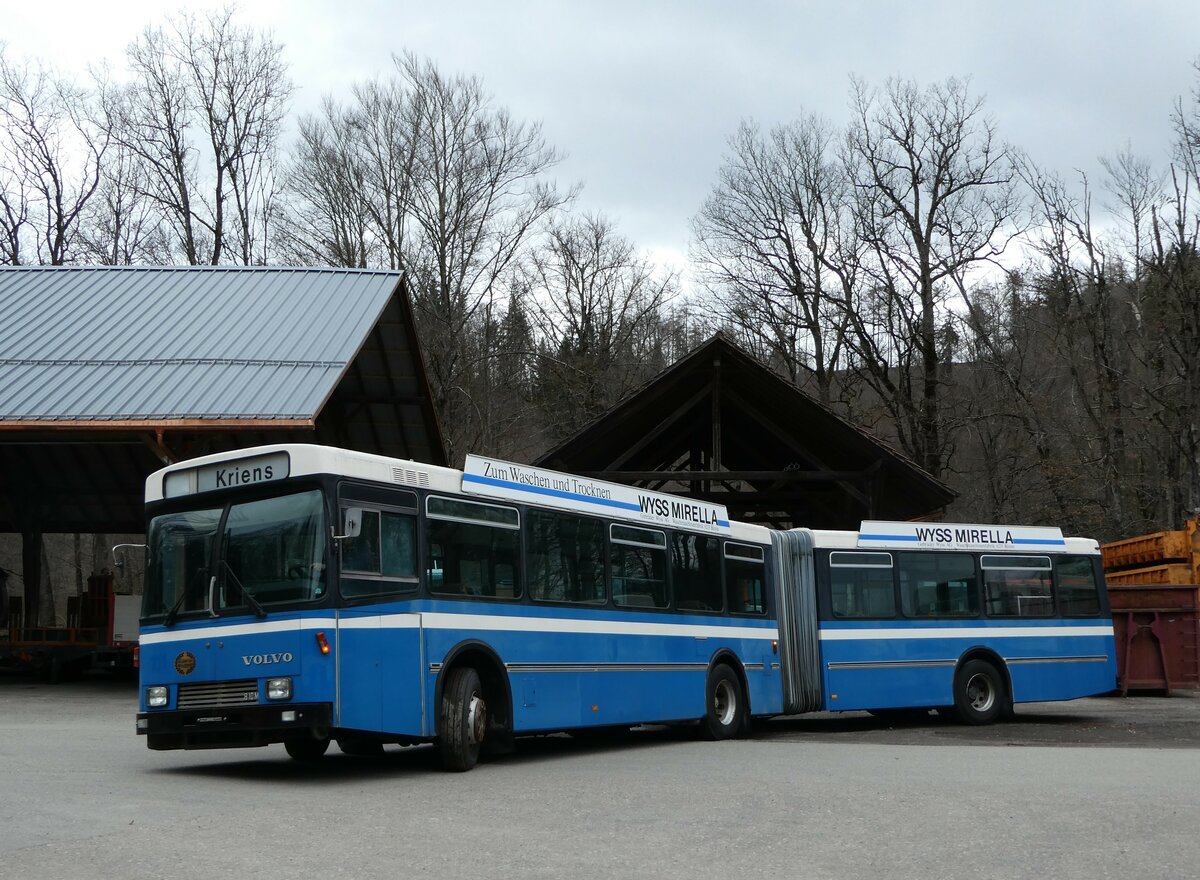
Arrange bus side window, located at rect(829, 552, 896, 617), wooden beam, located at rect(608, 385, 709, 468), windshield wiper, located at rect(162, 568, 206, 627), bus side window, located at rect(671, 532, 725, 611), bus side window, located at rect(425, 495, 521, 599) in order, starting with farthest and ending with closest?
wooden beam, located at rect(608, 385, 709, 468) < bus side window, located at rect(829, 552, 896, 617) < bus side window, located at rect(671, 532, 725, 611) < bus side window, located at rect(425, 495, 521, 599) < windshield wiper, located at rect(162, 568, 206, 627)

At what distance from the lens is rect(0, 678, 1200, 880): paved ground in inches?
277

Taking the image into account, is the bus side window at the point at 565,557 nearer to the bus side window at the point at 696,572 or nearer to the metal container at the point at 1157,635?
the bus side window at the point at 696,572

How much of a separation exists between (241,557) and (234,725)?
133cm

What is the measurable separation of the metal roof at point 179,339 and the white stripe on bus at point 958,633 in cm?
916

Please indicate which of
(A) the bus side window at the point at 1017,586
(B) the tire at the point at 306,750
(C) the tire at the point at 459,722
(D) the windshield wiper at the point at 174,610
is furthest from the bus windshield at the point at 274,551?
(A) the bus side window at the point at 1017,586

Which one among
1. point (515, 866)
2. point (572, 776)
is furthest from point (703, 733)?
point (515, 866)

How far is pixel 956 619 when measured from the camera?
1847cm

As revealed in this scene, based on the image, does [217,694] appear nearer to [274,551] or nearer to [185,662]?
[185,662]

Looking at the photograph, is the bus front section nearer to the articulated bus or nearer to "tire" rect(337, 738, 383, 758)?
the articulated bus

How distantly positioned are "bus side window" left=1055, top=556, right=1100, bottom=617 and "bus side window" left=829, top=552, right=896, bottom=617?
2.90 meters

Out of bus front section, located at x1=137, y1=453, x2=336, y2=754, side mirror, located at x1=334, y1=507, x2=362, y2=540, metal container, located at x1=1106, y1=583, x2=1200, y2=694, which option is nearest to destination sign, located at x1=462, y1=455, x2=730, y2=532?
side mirror, located at x1=334, y1=507, x2=362, y2=540

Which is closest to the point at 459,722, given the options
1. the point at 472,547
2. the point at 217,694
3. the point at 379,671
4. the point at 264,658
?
the point at 379,671

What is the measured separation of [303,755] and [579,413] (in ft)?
122

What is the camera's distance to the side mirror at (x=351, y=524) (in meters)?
10.7
